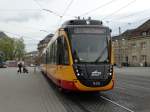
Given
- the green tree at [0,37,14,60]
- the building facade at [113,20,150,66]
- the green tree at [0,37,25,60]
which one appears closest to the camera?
the building facade at [113,20,150,66]

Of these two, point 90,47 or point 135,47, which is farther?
point 135,47

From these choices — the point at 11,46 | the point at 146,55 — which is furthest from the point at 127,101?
the point at 11,46

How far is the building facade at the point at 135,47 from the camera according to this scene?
320 ft

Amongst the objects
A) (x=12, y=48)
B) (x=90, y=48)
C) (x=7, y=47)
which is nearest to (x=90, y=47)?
(x=90, y=48)

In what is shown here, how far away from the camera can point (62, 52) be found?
53.7 feet

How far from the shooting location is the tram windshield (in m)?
15.3

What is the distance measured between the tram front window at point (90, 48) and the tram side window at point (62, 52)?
43 cm

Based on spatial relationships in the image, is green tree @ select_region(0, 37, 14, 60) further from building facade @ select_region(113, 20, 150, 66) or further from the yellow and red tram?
the yellow and red tram

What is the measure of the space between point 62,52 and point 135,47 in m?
88.8

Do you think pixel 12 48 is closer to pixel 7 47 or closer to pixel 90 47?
pixel 7 47

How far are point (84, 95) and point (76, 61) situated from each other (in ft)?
9.32

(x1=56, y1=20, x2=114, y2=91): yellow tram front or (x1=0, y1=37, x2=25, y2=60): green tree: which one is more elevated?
(x1=0, y1=37, x2=25, y2=60): green tree

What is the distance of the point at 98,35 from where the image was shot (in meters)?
15.9

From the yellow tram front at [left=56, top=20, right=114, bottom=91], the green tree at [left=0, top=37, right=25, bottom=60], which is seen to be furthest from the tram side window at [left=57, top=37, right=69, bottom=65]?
the green tree at [left=0, top=37, right=25, bottom=60]
